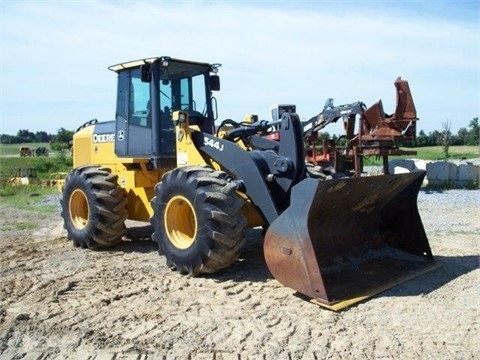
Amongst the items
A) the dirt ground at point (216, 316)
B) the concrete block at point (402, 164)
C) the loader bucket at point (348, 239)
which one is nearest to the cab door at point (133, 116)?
the dirt ground at point (216, 316)

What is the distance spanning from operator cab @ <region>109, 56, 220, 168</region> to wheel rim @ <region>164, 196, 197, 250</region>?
1.21 meters

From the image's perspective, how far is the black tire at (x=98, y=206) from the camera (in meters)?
7.11

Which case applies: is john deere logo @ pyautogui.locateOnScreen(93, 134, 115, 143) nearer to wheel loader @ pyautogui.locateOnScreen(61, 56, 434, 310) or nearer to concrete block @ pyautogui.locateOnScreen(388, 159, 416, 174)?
wheel loader @ pyautogui.locateOnScreen(61, 56, 434, 310)

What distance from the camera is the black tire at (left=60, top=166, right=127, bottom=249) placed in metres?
7.11

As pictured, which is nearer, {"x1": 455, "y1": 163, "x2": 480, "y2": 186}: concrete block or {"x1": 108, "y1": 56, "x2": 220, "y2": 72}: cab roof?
{"x1": 108, "y1": 56, "x2": 220, "y2": 72}: cab roof

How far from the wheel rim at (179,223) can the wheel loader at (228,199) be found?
0.5 inches

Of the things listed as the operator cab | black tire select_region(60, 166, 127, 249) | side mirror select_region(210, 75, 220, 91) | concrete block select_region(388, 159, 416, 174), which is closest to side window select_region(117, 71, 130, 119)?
the operator cab

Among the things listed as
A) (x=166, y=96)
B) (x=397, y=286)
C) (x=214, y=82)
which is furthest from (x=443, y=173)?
(x=397, y=286)

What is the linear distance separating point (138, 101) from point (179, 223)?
7.07ft

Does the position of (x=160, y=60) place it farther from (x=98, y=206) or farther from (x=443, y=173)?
(x=443, y=173)

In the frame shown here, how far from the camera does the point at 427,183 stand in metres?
15.8

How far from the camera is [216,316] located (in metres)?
4.52

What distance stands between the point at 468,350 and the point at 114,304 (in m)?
3.13

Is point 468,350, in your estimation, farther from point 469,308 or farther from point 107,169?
point 107,169
